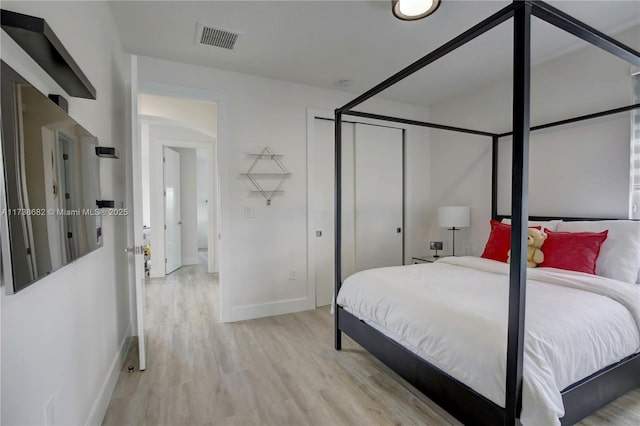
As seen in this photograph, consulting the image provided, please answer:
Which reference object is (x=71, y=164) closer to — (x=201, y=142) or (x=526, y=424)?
(x=526, y=424)

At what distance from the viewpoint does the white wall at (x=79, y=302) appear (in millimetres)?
962

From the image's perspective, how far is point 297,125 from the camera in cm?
365

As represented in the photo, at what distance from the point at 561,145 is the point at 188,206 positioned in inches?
250

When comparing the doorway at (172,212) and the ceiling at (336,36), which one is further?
the doorway at (172,212)

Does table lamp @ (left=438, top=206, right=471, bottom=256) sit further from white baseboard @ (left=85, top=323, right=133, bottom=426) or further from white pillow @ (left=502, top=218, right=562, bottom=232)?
white baseboard @ (left=85, top=323, right=133, bottom=426)

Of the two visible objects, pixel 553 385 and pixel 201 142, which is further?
pixel 201 142

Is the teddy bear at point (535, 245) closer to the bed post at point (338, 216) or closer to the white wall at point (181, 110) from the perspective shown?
the bed post at point (338, 216)

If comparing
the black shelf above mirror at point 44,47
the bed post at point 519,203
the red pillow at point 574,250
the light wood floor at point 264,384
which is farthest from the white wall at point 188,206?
the bed post at point 519,203

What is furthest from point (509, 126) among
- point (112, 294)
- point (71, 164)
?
point (112, 294)

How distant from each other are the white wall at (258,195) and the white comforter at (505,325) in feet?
4.69

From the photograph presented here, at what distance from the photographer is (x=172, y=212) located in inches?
236

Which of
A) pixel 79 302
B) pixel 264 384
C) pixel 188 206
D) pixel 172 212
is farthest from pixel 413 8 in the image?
pixel 188 206

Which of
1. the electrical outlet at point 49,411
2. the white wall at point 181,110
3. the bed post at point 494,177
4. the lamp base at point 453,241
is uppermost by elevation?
the white wall at point 181,110

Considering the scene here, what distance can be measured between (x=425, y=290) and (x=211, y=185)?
4733mm
